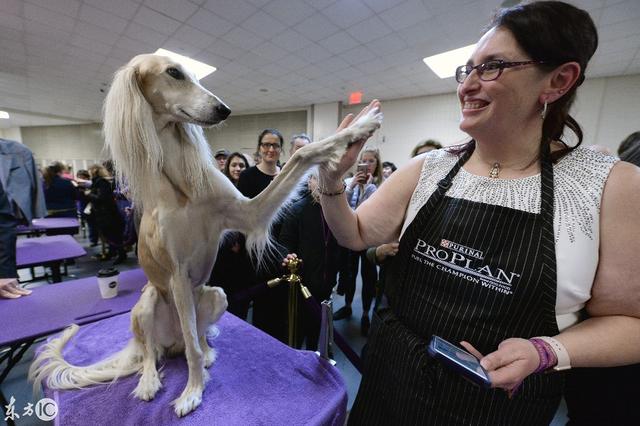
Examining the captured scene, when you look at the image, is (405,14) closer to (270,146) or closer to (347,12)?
(347,12)

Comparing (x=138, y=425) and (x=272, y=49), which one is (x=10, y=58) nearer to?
(x=272, y=49)

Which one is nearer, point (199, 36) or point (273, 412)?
point (273, 412)

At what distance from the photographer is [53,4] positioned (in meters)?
3.69

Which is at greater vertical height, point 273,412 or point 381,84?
point 381,84

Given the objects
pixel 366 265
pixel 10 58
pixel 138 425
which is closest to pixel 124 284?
pixel 138 425

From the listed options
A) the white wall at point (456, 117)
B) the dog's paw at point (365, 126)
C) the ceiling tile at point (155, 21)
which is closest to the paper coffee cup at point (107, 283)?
the dog's paw at point (365, 126)

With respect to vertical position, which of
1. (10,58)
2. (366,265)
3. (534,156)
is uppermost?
(10,58)

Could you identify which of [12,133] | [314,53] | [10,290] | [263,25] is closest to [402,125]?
Answer: [314,53]

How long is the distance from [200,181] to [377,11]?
4.09 metres

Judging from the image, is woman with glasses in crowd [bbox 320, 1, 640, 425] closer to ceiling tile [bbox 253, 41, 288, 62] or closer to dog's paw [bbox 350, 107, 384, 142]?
dog's paw [bbox 350, 107, 384, 142]

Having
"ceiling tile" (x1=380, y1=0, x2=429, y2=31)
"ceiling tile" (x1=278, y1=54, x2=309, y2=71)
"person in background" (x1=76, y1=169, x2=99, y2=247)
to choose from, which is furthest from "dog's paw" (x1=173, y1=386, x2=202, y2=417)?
"person in background" (x1=76, y1=169, x2=99, y2=247)

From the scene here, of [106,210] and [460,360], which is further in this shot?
[106,210]

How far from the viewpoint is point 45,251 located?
104 inches

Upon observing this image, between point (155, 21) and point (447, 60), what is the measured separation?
533 cm
